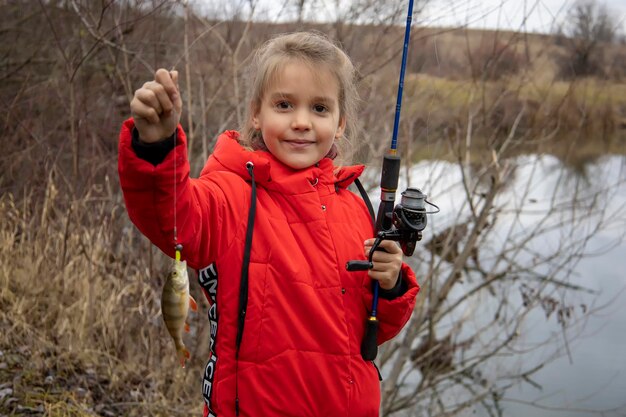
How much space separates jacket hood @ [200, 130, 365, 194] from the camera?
1976mm

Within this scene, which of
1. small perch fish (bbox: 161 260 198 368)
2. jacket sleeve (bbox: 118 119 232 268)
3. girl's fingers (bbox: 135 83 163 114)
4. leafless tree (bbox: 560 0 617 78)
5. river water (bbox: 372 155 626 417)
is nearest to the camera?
girl's fingers (bbox: 135 83 163 114)

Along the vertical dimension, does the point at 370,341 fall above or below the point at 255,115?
below

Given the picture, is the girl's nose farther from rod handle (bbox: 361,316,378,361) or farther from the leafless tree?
the leafless tree

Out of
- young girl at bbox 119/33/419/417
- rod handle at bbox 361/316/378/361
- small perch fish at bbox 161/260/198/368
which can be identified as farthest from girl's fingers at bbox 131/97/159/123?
rod handle at bbox 361/316/378/361

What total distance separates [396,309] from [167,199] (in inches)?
33.2

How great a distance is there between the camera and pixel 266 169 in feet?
6.44

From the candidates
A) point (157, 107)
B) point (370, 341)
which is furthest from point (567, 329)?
Answer: point (157, 107)

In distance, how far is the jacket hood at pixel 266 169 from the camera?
1.98 meters

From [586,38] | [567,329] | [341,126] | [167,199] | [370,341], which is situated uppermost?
[586,38]

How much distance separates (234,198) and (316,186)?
0.28 m

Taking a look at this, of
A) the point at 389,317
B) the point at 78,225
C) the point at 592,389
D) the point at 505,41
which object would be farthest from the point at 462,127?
the point at 389,317

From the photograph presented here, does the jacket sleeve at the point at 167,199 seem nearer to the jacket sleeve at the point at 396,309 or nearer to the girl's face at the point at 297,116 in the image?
the girl's face at the point at 297,116

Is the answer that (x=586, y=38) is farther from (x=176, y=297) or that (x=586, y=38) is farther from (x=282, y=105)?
(x=176, y=297)

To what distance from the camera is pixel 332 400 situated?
194cm
